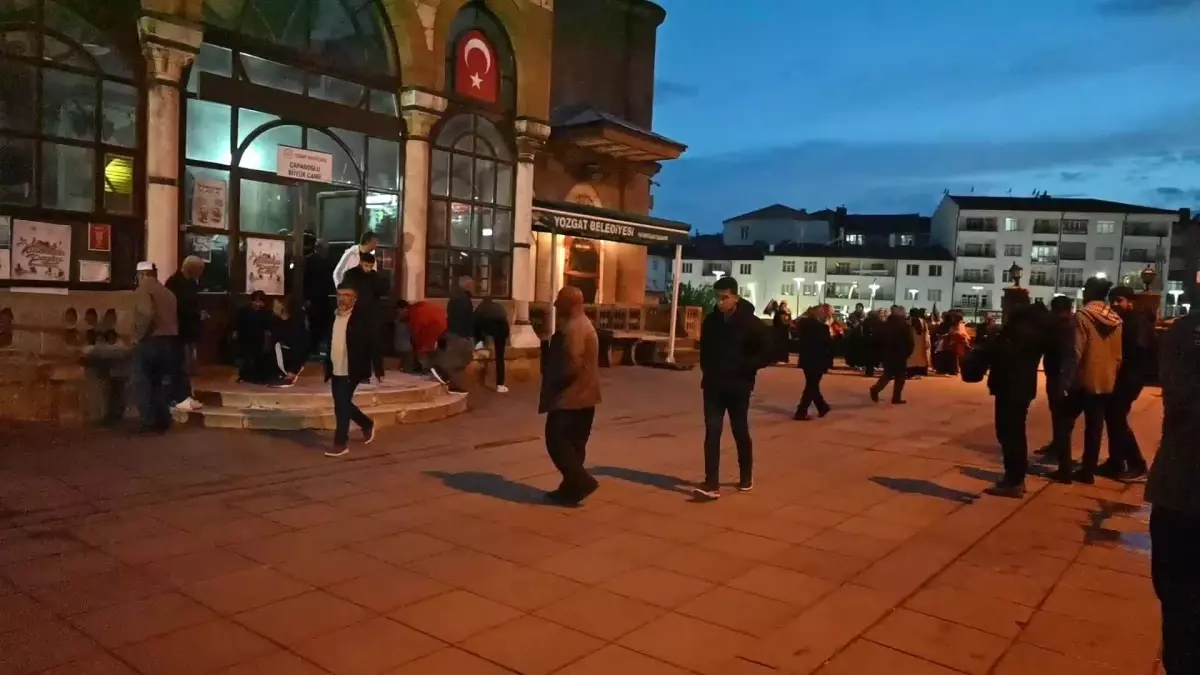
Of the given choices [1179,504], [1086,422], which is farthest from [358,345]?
[1086,422]

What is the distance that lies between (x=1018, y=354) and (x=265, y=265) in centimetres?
905

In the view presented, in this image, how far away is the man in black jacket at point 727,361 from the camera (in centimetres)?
723

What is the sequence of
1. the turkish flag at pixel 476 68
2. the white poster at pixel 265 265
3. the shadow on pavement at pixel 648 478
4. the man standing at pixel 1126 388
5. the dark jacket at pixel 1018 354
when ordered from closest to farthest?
1. the dark jacket at pixel 1018 354
2. the shadow on pavement at pixel 648 478
3. the man standing at pixel 1126 388
4. the white poster at pixel 265 265
5. the turkish flag at pixel 476 68

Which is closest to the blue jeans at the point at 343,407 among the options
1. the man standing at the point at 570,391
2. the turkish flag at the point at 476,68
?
the man standing at the point at 570,391

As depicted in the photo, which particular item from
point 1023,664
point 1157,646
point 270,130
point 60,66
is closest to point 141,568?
point 1023,664


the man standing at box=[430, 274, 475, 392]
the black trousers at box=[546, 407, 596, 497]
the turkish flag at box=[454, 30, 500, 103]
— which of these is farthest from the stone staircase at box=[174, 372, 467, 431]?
the turkish flag at box=[454, 30, 500, 103]

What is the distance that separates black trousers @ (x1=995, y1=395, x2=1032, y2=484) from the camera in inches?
307

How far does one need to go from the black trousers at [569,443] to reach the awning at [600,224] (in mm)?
8552

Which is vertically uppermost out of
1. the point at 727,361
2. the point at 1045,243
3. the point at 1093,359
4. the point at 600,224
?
the point at 1045,243

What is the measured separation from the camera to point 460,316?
40.8ft

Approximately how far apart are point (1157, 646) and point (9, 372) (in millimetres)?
10105

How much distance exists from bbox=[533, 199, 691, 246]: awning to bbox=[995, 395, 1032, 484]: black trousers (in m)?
8.91

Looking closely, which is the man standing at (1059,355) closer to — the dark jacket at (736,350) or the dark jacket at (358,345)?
the dark jacket at (736,350)

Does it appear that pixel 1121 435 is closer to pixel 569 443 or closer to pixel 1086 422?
pixel 1086 422
